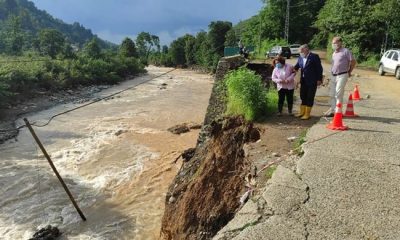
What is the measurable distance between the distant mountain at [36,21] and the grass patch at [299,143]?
102 metres

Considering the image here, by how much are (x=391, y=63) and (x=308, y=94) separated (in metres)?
14.7

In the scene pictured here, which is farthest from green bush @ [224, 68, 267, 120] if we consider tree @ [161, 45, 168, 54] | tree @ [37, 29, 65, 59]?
tree @ [161, 45, 168, 54]

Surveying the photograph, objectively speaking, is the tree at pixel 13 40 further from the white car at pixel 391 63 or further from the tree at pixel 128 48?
the white car at pixel 391 63

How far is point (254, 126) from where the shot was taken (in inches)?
372

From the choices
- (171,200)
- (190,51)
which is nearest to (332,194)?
(171,200)

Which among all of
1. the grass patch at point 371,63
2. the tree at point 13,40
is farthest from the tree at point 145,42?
the grass patch at point 371,63

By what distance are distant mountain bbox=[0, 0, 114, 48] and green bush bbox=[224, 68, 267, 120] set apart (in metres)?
100.0

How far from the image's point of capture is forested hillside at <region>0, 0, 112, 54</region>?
60.1m

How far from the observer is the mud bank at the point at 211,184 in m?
6.61

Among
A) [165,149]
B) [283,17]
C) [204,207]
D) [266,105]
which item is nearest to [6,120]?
[165,149]

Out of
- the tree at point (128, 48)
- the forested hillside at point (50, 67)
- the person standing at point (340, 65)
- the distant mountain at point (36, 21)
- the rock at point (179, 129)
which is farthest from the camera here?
the distant mountain at point (36, 21)

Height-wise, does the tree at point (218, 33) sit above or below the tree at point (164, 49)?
above

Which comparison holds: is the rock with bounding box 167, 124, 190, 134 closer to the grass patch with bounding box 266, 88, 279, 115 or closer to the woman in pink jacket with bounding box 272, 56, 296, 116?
the grass patch with bounding box 266, 88, 279, 115

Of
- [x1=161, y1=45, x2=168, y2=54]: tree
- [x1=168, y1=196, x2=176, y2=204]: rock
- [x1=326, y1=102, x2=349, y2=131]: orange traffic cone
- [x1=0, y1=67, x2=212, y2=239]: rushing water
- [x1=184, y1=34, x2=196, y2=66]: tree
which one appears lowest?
[x1=161, y1=45, x2=168, y2=54]: tree
